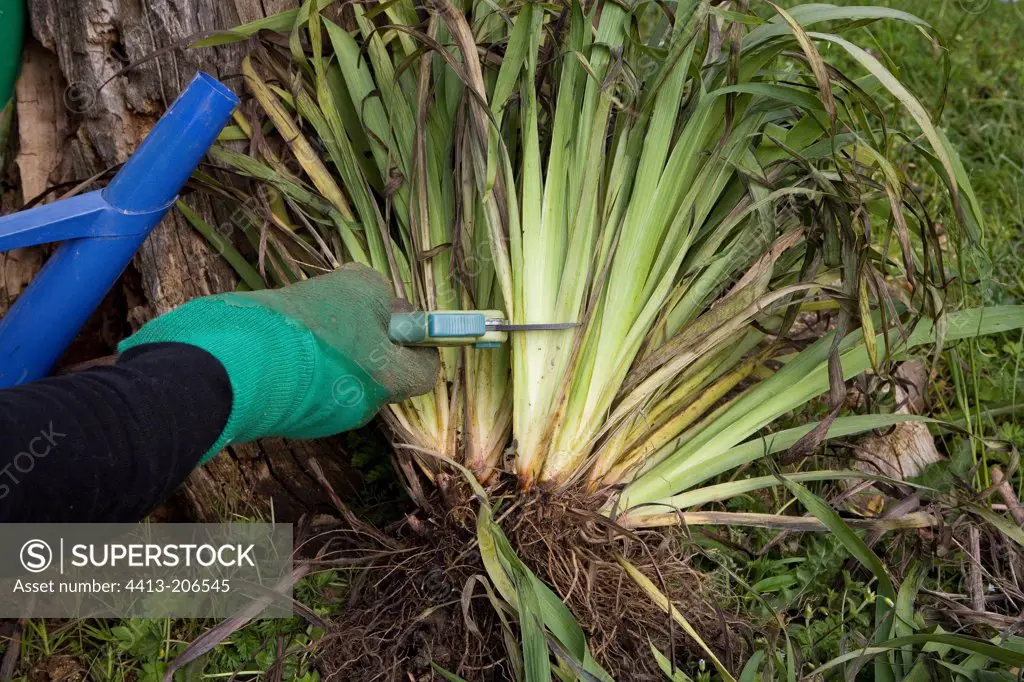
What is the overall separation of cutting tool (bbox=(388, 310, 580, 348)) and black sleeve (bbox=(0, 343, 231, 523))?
0.30 meters

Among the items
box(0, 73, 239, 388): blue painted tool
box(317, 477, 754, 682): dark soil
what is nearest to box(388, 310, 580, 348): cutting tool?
box(317, 477, 754, 682): dark soil

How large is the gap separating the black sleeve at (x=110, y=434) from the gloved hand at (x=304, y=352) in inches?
1.8

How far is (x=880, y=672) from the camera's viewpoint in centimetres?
134

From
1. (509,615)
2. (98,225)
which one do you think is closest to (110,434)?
(98,225)

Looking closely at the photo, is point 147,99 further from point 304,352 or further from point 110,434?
point 110,434

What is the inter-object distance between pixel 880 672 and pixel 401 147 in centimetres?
117

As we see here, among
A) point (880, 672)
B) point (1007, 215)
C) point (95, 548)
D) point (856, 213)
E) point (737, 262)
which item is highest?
point (856, 213)

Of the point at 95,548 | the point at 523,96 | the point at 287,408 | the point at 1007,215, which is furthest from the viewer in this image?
the point at 1007,215

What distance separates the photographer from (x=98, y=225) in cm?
134

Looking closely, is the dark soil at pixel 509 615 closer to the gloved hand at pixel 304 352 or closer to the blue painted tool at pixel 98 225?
the gloved hand at pixel 304 352

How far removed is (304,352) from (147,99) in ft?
2.02

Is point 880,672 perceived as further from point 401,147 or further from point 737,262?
point 401,147

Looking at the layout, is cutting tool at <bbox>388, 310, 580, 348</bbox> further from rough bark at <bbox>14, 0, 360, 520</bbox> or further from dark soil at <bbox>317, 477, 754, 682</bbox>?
rough bark at <bbox>14, 0, 360, 520</bbox>

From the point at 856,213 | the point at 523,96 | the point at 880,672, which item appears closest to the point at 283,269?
the point at 523,96
